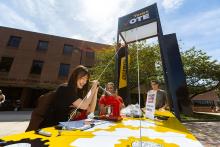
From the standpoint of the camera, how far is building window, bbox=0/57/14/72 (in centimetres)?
2132

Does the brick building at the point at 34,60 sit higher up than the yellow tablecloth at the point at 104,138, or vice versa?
the brick building at the point at 34,60

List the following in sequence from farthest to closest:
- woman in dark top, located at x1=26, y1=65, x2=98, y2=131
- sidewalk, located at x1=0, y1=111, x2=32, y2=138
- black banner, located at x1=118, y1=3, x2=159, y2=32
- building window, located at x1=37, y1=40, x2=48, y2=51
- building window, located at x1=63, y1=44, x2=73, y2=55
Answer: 1. building window, located at x1=63, y1=44, x2=73, y2=55
2. building window, located at x1=37, y1=40, x2=48, y2=51
3. sidewalk, located at x1=0, y1=111, x2=32, y2=138
4. black banner, located at x1=118, y1=3, x2=159, y2=32
5. woman in dark top, located at x1=26, y1=65, x2=98, y2=131

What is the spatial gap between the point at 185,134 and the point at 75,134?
115 centimetres

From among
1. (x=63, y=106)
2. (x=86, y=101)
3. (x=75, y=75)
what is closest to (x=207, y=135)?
(x=86, y=101)

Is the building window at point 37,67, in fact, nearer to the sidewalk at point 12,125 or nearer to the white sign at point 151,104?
the sidewalk at point 12,125

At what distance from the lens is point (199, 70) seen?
1828 centimetres

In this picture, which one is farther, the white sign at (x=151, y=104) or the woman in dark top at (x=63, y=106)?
the white sign at (x=151, y=104)

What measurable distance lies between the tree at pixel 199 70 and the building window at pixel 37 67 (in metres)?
18.3

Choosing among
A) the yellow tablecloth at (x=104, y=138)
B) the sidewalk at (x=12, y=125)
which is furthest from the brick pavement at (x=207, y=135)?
the sidewalk at (x=12, y=125)

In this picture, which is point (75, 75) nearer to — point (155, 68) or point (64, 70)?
point (155, 68)

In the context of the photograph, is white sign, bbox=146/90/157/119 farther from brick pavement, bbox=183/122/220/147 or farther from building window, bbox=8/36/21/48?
building window, bbox=8/36/21/48

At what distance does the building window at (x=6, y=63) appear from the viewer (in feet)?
69.9

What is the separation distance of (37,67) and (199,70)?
804 inches

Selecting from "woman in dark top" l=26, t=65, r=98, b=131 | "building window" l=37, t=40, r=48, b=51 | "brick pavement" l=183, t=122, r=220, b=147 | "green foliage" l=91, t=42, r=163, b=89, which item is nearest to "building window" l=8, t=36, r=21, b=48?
"building window" l=37, t=40, r=48, b=51
